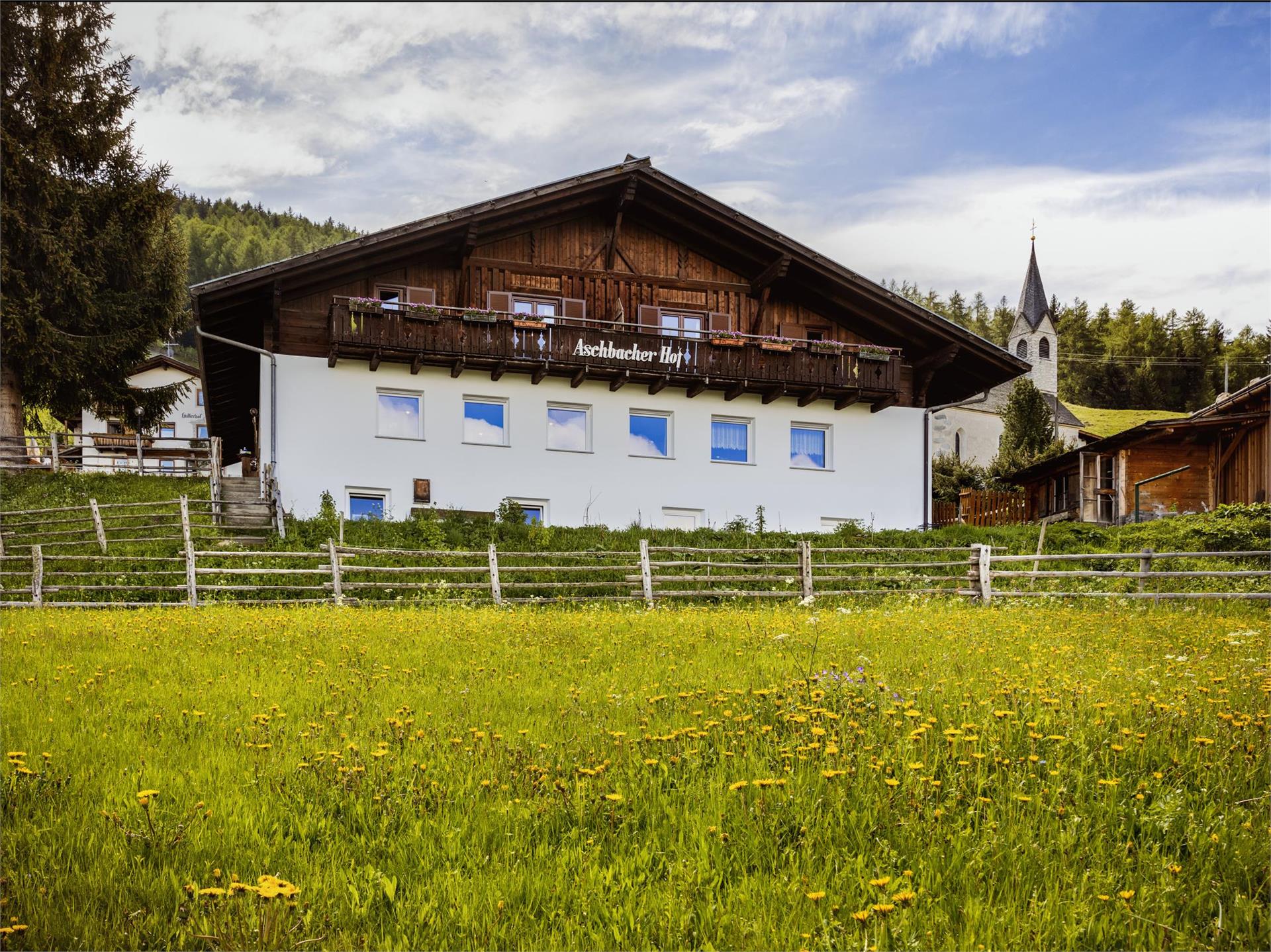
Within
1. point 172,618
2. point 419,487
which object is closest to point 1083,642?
point 172,618

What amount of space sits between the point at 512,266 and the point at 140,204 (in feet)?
40.4

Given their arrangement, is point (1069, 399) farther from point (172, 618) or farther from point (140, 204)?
point (172, 618)

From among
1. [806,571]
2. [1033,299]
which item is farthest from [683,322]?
[1033,299]

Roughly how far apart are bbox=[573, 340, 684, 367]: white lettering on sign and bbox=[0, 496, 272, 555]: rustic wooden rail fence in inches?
343

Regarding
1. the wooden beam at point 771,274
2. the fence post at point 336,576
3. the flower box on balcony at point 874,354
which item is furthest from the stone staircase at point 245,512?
the flower box on balcony at point 874,354

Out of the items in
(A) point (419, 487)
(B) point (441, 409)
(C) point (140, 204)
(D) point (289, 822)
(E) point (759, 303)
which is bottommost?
(D) point (289, 822)

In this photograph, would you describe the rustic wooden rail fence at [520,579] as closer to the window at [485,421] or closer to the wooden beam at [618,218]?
the window at [485,421]

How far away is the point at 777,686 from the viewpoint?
27.1 ft

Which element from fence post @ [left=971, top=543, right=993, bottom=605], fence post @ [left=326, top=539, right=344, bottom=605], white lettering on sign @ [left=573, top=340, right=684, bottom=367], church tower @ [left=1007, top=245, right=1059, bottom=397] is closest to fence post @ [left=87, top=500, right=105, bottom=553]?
fence post @ [left=326, top=539, right=344, bottom=605]

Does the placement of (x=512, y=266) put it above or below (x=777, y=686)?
above

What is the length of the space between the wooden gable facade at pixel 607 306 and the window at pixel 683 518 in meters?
3.34

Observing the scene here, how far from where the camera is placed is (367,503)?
27812mm

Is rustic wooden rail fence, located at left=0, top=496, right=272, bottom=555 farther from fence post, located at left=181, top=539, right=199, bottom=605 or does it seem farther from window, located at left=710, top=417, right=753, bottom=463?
window, located at left=710, top=417, right=753, bottom=463

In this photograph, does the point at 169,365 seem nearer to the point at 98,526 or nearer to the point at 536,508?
the point at 536,508
